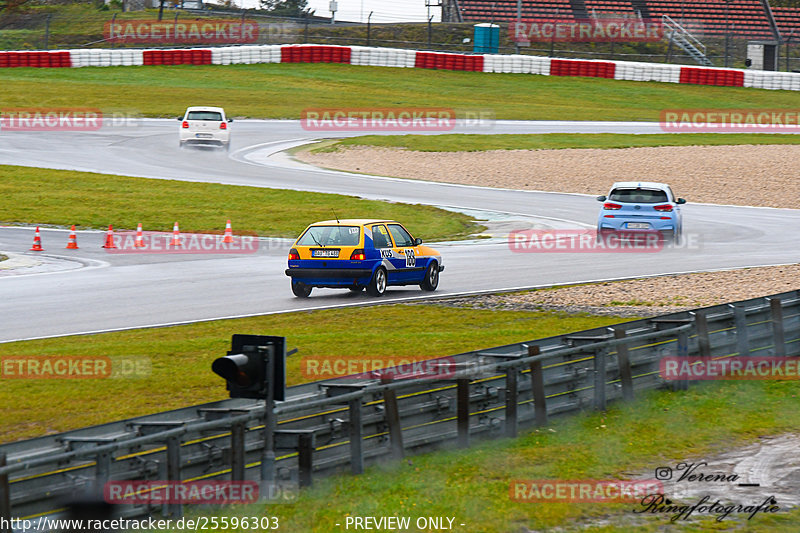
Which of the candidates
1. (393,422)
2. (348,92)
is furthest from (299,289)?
(348,92)

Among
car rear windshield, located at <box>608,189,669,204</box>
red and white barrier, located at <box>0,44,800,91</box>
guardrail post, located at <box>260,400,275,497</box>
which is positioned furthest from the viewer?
red and white barrier, located at <box>0,44,800,91</box>

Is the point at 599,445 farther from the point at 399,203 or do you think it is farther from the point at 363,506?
the point at 399,203

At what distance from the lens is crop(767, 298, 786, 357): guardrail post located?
13031 mm

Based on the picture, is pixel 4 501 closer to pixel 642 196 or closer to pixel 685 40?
pixel 642 196

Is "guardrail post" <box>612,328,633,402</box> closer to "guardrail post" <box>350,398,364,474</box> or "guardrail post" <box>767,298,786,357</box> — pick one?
"guardrail post" <box>767,298,786,357</box>

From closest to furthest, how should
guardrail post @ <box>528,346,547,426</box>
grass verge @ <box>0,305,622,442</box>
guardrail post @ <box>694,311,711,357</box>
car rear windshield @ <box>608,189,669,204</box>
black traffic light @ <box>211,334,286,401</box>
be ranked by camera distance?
1. black traffic light @ <box>211,334,286,401</box>
2. guardrail post @ <box>528,346,547,426</box>
3. grass verge @ <box>0,305,622,442</box>
4. guardrail post @ <box>694,311,711,357</box>
5. car rear windshield @ <box>608,189,669,204</box>

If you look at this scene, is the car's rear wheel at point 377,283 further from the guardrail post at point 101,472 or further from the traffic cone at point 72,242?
the guardrail post at point 101,472

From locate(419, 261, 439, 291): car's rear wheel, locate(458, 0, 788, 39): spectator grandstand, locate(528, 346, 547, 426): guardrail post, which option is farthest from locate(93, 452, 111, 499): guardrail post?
Result: locate(458, 0, 788, 39): spectator grandstand

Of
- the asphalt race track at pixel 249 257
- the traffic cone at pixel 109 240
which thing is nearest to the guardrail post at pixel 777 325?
the asphalt race track at pixel 249 257

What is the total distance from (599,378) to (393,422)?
2856mm

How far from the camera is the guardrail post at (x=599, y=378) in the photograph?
10656 mm

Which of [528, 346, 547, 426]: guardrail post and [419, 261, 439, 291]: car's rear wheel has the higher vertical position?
[528, 346, 547, 426]: guardrail post

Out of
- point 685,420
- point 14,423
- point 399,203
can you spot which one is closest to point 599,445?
point 685,420

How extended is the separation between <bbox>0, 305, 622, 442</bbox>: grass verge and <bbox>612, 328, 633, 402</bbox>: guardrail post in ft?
8.00
